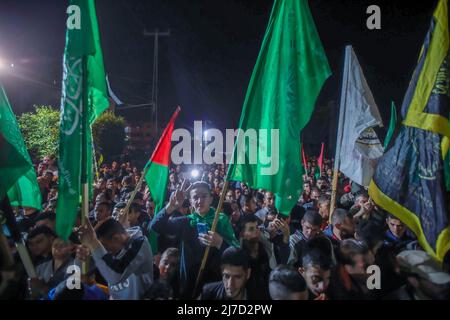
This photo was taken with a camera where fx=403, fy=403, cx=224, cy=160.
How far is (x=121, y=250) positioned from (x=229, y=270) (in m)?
0.98

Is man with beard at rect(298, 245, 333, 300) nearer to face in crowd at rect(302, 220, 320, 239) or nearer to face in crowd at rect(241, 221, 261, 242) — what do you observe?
face in crowd at rect(241, 221, 261, 242)

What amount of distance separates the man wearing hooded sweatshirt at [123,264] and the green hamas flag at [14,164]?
79cm

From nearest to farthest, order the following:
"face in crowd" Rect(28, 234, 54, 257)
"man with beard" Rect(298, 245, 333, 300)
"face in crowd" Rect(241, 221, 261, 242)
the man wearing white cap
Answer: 1. the man wearing white cap
2. "man with beard" Rect(298, 245, 333, 300)
3. "face in crowd" Rect(28, 234, 54, 257)
4. "face in crowd" Rect(241, 221, 261, 242)

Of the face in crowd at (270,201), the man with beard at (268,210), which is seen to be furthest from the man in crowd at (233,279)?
the face in crowd at (270,201)

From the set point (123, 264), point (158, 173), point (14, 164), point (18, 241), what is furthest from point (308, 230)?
point (14, 164)

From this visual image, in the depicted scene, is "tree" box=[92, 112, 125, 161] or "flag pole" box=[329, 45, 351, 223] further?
"tree" box=[92, 112, 125, 161]

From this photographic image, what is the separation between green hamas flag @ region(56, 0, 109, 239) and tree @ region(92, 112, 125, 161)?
2362 centimetres

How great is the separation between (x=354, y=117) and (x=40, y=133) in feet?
60.7

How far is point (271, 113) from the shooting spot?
4.07 metres

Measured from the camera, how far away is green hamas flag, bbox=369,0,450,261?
3463mm

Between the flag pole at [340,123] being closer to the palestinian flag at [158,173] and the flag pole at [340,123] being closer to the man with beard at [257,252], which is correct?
the man with beard at [257,252]

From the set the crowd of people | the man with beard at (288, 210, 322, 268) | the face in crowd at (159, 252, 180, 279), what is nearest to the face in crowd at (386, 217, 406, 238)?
the crowd of people
